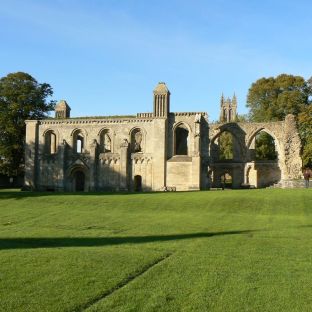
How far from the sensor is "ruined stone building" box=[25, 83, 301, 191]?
41.0 m

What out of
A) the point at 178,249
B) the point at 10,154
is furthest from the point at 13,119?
the point at 178,249

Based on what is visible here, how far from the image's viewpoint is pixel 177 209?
83.5 feet

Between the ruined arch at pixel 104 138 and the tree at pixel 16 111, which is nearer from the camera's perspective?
the ruined arch at pixel 104 138

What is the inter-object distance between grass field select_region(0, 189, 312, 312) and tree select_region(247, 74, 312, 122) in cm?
3425

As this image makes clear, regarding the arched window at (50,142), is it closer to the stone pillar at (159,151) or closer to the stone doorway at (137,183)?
the stone doorway at (137,183)

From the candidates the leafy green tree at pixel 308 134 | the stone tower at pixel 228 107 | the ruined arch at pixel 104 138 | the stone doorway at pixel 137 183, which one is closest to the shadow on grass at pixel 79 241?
the stone doorway at pixel 137 183

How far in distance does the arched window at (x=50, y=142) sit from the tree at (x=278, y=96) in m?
26.7

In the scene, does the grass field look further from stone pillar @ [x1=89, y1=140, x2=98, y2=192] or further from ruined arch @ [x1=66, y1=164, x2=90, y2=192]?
ruined arch @ [x1=66, y1=164, x2=90, y2=192]

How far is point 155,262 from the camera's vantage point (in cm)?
1081

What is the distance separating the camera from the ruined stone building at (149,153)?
41.0 m

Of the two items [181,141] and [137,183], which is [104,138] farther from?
[181,141]

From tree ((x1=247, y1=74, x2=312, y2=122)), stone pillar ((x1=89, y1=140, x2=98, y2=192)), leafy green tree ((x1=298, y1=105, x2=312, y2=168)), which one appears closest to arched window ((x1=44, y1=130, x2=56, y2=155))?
stone pillar ((x1=89, y1=140, x2=98, y2=192))

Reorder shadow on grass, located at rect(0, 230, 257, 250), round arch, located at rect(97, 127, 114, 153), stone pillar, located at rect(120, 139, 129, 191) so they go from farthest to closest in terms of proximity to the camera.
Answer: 1. round arch, located at rect(97, 127, 114, 153)
2. stone pillar, located at rect(120, 139, 129, 191)
3. shadow on grass, located at rect(0, 230, 257, 250)

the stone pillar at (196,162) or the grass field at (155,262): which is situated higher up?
the stone pillar at (196,162)
